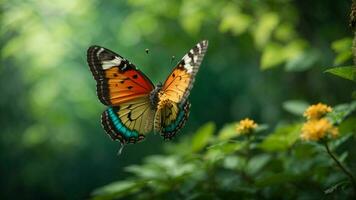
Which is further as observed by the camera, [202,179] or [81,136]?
[81,136]

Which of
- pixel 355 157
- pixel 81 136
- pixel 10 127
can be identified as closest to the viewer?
pixel 355 157

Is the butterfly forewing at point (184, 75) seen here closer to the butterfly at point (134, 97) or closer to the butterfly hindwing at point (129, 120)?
the butterfly at point (134, 97)

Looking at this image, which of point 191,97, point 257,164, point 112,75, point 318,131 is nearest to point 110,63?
point 112,75

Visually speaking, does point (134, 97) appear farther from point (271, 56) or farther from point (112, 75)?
point (271, 56)

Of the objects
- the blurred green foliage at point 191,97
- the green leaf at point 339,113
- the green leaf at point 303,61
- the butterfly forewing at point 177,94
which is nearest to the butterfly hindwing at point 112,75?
the butterfly forewing at point 177,94

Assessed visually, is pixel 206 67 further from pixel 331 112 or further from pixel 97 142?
pixel 331 112

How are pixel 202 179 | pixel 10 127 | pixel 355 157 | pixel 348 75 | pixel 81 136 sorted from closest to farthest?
pixel 348 75 < pixel 202 179 < pixel 355 157 < pixel 81 136 < pixel 10 127

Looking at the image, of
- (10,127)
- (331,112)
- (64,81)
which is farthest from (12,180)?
(331,112)

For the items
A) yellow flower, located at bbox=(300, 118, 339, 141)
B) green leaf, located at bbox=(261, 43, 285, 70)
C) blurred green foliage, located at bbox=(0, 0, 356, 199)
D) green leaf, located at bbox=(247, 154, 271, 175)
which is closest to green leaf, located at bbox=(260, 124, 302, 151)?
blurred green foliage, located at bbox=(0, 0, 356, 199)
